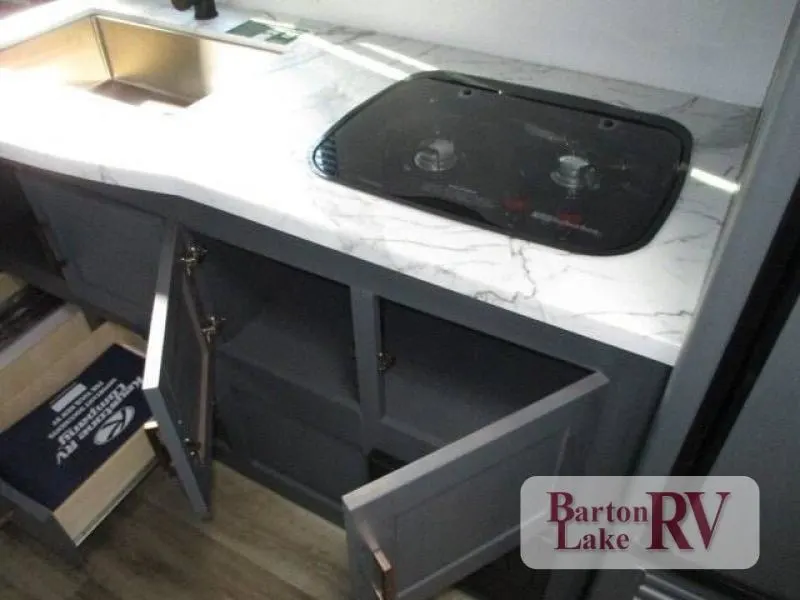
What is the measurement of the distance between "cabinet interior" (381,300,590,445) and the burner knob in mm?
325

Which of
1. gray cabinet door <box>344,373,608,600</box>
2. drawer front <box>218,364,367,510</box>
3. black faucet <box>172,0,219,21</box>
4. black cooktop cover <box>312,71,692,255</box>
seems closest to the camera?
gray cabinet door <box>344,373,608,600</box>

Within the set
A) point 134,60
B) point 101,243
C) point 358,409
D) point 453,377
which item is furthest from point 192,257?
point 134,60

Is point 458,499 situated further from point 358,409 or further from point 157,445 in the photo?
point 157,445

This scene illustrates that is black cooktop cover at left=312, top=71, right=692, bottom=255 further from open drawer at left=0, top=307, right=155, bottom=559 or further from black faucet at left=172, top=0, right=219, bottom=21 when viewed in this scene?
open drawer at left=0, top=307, right=155, bottom=559

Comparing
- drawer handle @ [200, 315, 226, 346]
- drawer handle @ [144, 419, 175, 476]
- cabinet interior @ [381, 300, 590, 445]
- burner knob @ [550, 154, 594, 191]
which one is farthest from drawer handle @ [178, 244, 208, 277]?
burner knob @ [550, 154, 594, 191]

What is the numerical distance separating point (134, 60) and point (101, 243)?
53 cm

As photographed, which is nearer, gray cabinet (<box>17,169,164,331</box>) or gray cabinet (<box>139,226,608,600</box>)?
gray cabinet (<box>139,226,608,600</box>)

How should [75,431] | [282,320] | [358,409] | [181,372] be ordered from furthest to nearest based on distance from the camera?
[75,431] < [282,320] < [358,409] < [181,372]

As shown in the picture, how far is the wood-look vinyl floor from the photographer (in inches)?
54.1

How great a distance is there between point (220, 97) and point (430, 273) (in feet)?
1.75

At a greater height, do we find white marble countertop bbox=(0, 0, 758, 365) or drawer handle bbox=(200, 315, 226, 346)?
white marble countertop bbox=(0, 0, 758, 365)

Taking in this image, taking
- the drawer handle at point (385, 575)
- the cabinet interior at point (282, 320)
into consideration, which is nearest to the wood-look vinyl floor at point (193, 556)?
the cabinet interior at point (282, 320)

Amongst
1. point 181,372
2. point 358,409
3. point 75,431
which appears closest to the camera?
point 181,372

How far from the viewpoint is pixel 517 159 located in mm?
974
